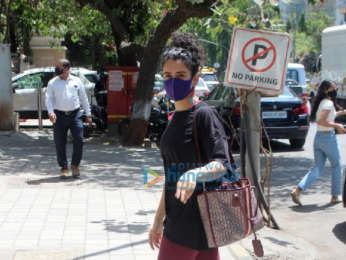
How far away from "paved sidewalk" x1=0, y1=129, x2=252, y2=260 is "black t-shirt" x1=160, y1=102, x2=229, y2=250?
226 cm

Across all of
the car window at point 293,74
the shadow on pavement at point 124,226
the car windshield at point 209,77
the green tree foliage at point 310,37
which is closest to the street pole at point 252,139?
the shadow on pavement at point 124,226

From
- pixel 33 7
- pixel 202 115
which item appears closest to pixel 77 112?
pixel 202 115

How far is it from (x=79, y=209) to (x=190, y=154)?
4267 mm

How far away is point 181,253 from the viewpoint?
9.71 ft

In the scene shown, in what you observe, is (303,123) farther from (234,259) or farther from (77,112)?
(234,259)

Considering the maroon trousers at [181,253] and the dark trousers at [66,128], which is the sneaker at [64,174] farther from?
the maroon trousers at [181,253]

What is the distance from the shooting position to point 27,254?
203 inches

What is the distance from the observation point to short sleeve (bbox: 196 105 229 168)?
2838 mm

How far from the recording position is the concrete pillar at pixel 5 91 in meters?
15.2

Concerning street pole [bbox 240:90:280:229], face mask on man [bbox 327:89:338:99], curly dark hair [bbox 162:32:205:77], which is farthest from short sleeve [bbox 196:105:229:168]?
face mask on man [bbox 327:89:338:99]

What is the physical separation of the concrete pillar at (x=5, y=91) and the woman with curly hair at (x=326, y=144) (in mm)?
9667

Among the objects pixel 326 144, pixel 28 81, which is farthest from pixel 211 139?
pixel 28 81

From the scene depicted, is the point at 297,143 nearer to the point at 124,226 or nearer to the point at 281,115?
the point at 281,115

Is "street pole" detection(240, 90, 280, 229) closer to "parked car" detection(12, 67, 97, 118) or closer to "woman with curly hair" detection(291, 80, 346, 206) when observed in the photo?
"woman with curly hair" detection(291, 80, 346, 206)
